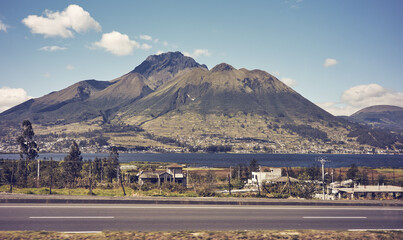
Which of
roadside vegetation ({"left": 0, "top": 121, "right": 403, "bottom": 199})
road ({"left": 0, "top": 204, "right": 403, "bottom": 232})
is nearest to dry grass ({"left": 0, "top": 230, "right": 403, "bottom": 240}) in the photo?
road ({"left": 0, "top": 204, "right": 403, "bottom": 232})

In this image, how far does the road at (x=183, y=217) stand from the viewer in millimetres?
14242

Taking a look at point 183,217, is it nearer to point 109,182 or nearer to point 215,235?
point 215,235

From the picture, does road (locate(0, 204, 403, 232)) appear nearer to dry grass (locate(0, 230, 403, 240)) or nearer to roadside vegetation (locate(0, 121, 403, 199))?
dry grass (locate(0, 230, 403, 240))

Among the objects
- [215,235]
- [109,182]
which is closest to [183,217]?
[215,235]

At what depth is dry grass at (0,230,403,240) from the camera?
12.2 m

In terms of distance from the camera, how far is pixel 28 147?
93562 mm

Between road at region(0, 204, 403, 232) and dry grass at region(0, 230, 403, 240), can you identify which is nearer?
dry grass at region(0, 230, 403, 240)

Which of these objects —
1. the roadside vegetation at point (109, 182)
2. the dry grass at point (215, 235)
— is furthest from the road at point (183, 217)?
the roadside vegetation at point (109, 182)

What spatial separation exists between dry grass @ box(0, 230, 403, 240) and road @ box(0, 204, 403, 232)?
0.99 meters

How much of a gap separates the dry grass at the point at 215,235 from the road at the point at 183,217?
39.0 inches

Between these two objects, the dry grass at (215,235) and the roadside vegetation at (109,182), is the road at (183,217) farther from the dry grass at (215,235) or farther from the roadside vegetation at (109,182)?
the roadside vegetation at (109,182)

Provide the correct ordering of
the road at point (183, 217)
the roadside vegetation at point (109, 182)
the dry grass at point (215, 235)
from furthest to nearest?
1. the roadside vegetation at point (109, 182)
2. the road at point (183, 217)
3. the dry grass at point (215, 235)

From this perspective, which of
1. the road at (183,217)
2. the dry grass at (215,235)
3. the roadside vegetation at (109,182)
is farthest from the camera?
the roadside vegetation at (109,182)

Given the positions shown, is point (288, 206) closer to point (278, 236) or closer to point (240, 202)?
point (240, 202)
